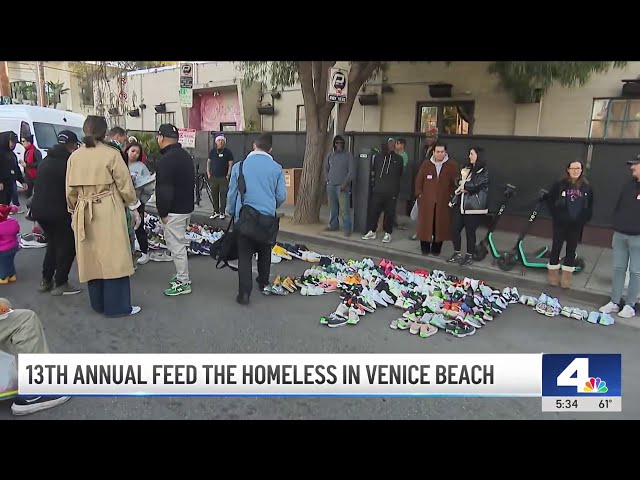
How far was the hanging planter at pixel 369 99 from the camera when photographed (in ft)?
39.6

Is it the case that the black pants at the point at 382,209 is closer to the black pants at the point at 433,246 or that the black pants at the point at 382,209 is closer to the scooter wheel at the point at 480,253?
the black pants at the point at 433,246

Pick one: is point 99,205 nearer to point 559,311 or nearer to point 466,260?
point 466,260

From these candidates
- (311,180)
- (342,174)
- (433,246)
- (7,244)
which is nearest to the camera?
(7,244)

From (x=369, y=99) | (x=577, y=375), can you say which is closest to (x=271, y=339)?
(x=577, y=375)

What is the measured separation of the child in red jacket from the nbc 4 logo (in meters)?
5.94

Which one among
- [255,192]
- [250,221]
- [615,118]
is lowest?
[250,221]

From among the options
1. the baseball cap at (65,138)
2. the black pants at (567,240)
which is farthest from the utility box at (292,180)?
the black pants at (567,240)

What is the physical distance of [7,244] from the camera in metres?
5.73

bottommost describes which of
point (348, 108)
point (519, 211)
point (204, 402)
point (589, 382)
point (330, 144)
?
point (204, 402)

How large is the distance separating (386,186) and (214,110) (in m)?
12.5

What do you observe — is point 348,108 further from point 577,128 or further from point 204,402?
point 204,402

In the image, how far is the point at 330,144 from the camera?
10031 mm

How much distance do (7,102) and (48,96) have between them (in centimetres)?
1140

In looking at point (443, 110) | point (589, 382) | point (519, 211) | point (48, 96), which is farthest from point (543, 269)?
point (48, 96)
